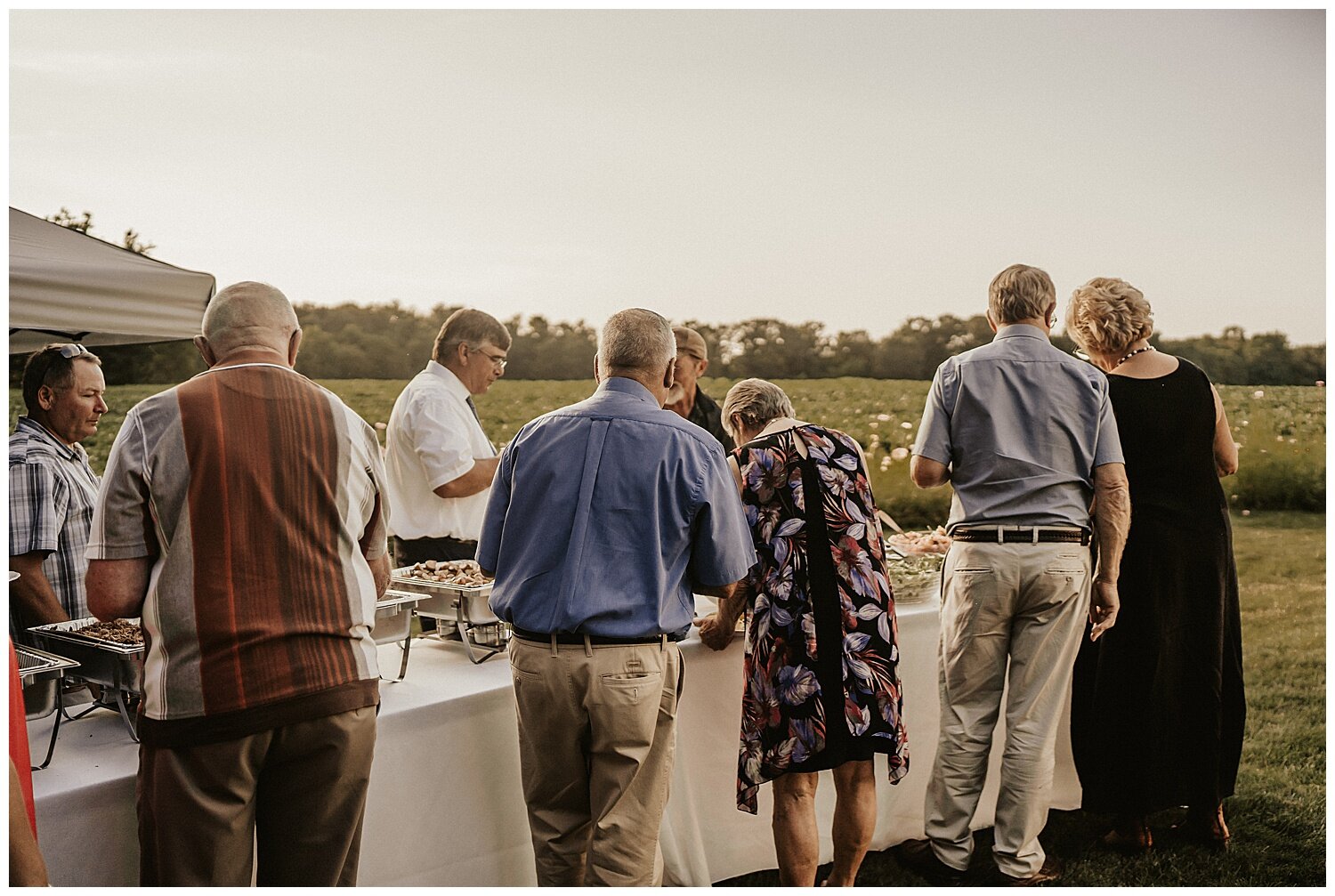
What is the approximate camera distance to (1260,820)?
315 centimetres

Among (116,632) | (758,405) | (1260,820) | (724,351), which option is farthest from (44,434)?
(724,351)

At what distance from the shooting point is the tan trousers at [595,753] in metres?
1.87

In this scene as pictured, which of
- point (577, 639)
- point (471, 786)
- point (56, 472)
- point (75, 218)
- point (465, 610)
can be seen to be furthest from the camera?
point (75, 218)

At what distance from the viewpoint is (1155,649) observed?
9.07 feet

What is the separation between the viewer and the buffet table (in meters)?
1.65

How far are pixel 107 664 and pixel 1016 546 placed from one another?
202cm

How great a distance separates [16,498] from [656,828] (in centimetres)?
155

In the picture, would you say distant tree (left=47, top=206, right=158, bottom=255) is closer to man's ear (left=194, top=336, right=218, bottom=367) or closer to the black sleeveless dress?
man's ear (left=194, top=336, right=218, bottom=367)

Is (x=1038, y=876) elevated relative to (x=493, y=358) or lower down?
lower down

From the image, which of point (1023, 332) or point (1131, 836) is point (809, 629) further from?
point (1131, 836)

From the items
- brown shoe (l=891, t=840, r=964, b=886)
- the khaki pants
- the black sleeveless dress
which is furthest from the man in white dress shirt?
the black sleeveless dress


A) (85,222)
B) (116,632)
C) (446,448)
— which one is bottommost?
(116,632)

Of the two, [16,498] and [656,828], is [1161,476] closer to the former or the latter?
[656,828]

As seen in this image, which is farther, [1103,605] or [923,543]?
[923,543]
